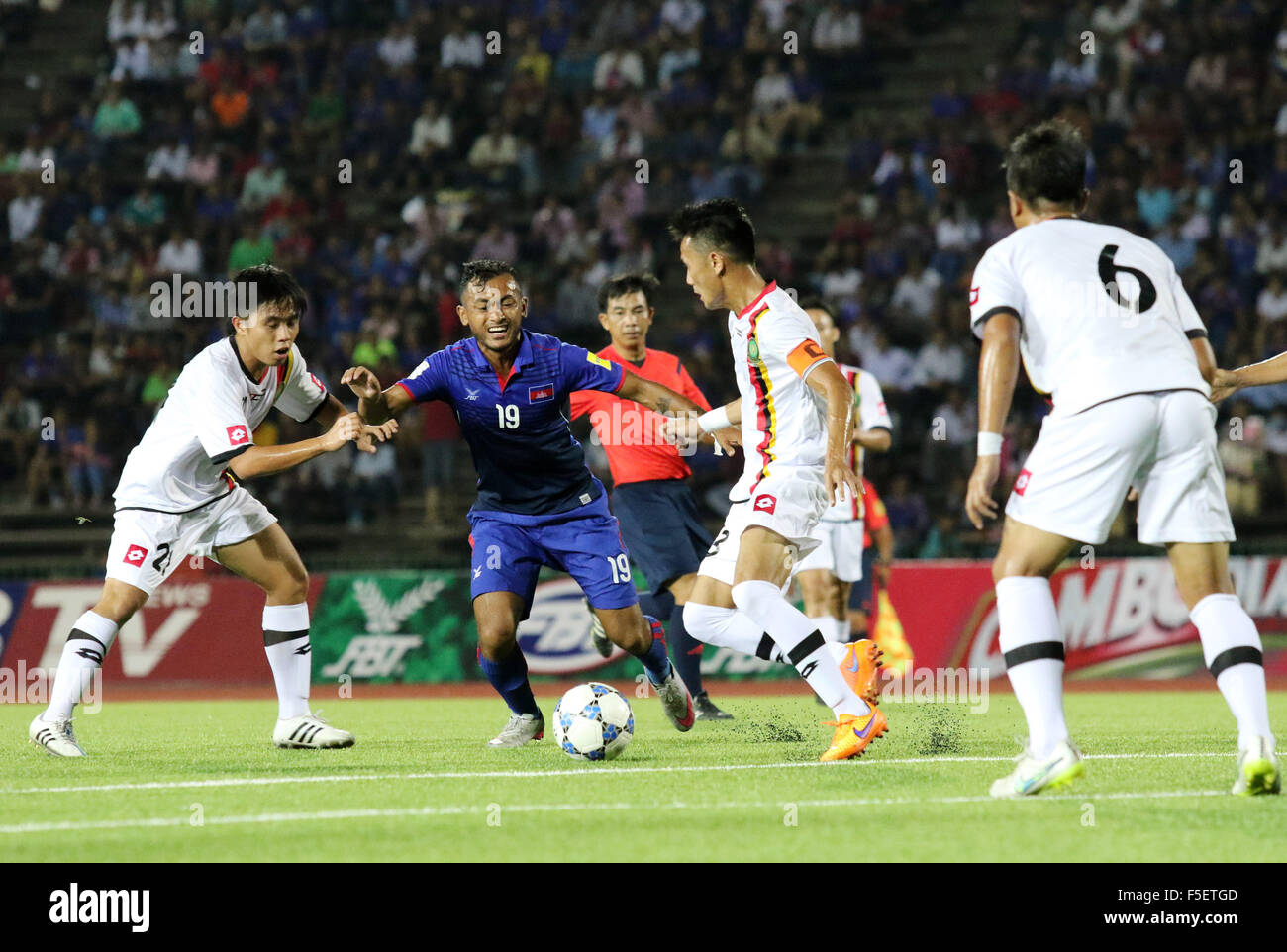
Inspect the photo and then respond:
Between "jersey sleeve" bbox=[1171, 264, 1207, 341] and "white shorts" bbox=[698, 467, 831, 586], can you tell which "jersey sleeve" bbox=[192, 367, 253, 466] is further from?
"jersey sleeve" bbox=[1171, 264, 1207, 341]

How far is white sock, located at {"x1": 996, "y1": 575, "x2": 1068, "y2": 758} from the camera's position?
552 centimetres

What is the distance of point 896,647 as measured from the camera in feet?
46.5

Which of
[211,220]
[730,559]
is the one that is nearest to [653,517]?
[730,559]

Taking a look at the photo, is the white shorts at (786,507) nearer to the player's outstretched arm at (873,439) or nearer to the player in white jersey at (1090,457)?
the player in white jersey at (1090,457)

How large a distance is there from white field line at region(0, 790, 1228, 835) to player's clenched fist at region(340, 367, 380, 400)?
88.6 inches

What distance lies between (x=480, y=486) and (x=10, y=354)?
547 inches

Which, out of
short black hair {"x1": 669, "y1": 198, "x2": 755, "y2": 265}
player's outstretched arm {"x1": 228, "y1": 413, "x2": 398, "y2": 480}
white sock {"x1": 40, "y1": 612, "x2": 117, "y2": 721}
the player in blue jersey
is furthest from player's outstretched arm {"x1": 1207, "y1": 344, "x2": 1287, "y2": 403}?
white sock {"x1": 40, "y1": 612, "x2": 117, "y2": 721}

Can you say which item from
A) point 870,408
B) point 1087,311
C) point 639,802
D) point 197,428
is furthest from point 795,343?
point 870,408

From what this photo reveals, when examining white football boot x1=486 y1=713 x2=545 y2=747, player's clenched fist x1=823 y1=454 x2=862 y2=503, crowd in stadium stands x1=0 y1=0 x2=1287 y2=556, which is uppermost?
crowd in stadium stands x1=0 y1=0 x2=1287 y2=556

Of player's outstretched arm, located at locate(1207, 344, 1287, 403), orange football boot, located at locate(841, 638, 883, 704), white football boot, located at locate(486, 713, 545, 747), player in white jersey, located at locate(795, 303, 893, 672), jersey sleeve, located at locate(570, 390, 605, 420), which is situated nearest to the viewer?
player's outstretched arm, located at locate(1207, 344, 1287, 403)

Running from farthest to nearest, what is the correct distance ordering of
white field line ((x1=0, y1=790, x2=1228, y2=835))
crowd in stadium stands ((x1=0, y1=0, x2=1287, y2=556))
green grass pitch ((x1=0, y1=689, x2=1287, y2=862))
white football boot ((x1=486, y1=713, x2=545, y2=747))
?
crowd in stadium stands ((x1=0, y1=0, x2=1287, y2=556)) → white football boot ((x1=486, y1=713, x2=545, y2=747)) → white field line ((x1=0, y1=790, x2=1228, y2=835)) → green grass pitch ((x1=0, y1=689, x2=1287, y2=862))

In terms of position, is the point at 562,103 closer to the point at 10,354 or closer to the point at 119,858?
the point at 10,354

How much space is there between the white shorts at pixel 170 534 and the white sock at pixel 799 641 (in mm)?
2643

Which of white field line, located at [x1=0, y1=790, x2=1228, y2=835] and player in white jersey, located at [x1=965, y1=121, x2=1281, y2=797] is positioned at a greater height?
player in white jersey, located at [x1=965, y1=121, x2=1281, y2=797]
